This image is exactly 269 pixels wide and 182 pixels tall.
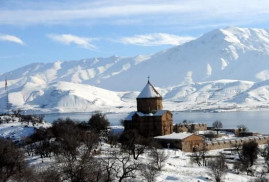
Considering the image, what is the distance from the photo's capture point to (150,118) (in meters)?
64.9

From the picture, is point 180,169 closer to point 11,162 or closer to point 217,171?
point 217,171

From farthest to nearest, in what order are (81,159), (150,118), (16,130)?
(16,130) < (150,118) < (81,159)

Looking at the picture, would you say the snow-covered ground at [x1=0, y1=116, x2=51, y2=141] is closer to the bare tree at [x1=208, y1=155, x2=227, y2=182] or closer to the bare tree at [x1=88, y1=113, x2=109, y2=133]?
the bare tree at [x1=88, y1=113, x2=109, y2=133]

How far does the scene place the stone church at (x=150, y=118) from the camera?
64812 mm

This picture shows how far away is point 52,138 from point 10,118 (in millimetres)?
30685

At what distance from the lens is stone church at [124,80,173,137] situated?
213 ft

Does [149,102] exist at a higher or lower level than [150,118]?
higher

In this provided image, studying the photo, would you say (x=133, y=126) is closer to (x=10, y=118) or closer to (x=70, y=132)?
(x=70, y=132)

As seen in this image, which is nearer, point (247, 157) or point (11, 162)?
point (11, 162)

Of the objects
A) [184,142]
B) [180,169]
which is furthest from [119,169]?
[184,142]

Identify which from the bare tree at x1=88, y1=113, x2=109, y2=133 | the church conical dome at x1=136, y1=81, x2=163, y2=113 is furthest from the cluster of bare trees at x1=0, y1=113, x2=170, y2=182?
the church conical dome at x1=136, y1=81, x2=163, y2=113

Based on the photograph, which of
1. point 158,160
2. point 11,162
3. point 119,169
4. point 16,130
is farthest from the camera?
point 16,130

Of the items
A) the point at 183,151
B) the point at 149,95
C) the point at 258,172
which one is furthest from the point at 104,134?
the point at 258,172

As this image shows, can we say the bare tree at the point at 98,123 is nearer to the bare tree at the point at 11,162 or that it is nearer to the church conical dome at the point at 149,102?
the church conical dome at the point at 149,102
